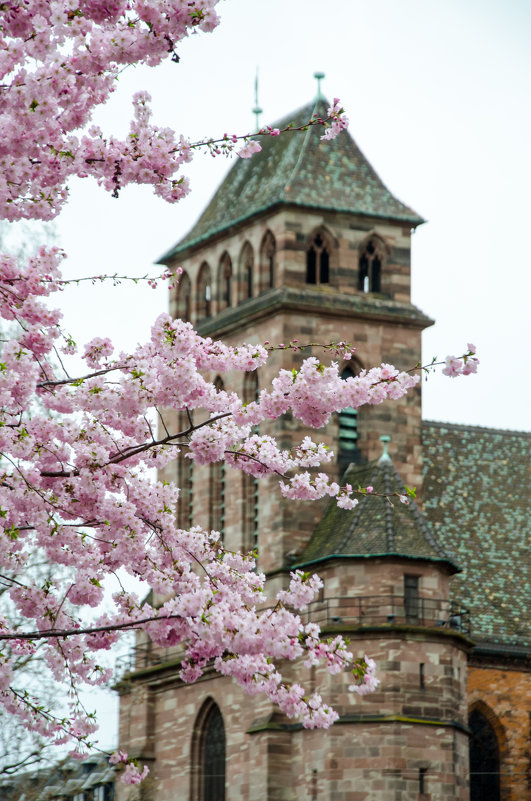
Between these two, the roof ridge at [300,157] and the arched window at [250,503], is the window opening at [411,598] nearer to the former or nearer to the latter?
the arched window at [250,503]

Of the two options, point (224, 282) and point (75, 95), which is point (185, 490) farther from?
point (75, 95)

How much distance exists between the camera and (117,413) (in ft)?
73.6

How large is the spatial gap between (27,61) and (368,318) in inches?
1662

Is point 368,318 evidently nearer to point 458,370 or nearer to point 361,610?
point 361,610


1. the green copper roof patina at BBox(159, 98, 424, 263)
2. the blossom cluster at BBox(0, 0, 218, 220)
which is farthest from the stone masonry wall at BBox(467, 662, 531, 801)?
the blossom cluster at BBox(0, 0, 218, 220)

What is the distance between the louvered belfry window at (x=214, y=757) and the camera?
191 ft

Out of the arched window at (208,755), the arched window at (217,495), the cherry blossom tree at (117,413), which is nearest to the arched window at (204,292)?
the arched window at (217,495)

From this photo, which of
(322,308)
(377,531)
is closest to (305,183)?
(322,308)

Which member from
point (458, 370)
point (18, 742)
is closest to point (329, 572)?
point (18, 742)

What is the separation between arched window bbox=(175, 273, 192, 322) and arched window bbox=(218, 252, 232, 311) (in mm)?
1960

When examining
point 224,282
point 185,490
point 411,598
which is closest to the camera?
point 411,598

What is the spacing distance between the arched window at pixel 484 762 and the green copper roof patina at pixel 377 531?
19.3 ft

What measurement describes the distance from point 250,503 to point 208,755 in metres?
7.54

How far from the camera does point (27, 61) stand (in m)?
19.1
